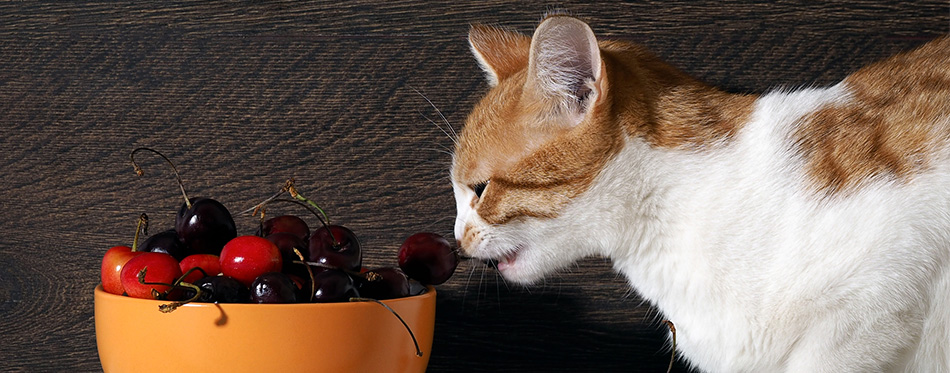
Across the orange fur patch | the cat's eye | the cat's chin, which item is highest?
the orange fur patch

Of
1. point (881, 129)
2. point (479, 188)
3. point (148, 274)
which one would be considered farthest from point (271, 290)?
point (881, 129)

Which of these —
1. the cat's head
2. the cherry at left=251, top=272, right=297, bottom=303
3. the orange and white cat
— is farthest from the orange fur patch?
the cherry at left=251, top=272, right=297, bottom=303

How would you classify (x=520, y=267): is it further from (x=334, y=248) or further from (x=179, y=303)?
(x=179, y=303)

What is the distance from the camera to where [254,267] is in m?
0.82

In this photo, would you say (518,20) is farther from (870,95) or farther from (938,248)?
(938,248)

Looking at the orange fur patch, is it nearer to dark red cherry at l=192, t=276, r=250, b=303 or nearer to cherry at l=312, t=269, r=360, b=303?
cherry at l=312, t=269, r=360, b=303

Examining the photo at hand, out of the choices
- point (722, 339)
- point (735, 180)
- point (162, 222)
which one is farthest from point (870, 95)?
point (162, 222)

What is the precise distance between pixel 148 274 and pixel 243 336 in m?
A: 0.12

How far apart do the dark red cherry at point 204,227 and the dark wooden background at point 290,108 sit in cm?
32

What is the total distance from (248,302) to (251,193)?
453 mm

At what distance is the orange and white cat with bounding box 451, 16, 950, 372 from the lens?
0.79 meters

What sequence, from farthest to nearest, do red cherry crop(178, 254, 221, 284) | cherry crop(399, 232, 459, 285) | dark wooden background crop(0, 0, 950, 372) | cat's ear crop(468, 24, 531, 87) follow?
1. dark wooden background crop(0, 0, 950, 372)
2. cat's ear crop(468, 24, 531, 87)
3. cherry crop(399, 232, 459, 285)
4. red cherry crop(178, 254, 221, 284)

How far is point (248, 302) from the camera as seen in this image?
79 centimetres

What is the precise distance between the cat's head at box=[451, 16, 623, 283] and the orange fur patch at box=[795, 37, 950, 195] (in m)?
0.22
